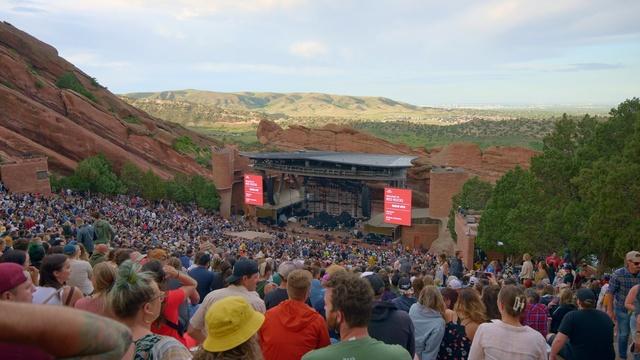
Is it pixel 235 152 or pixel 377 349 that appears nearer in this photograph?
pixel 377 349

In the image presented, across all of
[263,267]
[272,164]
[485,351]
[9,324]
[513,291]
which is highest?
[9,324]

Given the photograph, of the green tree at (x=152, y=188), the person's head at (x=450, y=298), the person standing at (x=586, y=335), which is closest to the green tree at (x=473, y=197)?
the green tree at (x=152, y=188)

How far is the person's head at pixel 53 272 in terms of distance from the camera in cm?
632

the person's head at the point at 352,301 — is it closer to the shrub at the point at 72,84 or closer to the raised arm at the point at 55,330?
the raised arm at the point at 55,330

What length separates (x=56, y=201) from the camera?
3497 centimetres

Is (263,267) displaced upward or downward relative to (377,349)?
downward

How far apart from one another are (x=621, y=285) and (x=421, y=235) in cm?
A: 4442

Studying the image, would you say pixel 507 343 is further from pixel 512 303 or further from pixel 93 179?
pixel 93 179

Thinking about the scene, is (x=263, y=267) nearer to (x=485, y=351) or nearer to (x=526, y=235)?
(x=485, y=351)

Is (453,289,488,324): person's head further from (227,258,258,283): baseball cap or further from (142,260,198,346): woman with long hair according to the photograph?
(142,260,198,346): woman with long hair

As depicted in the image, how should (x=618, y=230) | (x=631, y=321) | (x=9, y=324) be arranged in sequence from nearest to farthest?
(x=9, y=324), (x=631, y=321), (x=618, y=230)

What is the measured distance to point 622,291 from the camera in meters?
8.73

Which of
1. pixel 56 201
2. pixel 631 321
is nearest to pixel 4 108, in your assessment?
pixel 56 201

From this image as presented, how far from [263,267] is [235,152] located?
54.3 m
